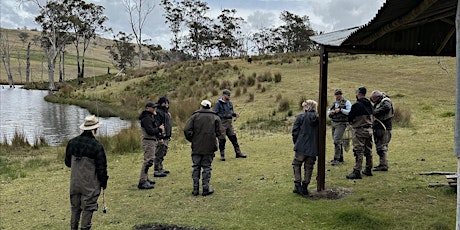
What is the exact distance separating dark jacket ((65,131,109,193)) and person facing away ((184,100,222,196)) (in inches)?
88.8

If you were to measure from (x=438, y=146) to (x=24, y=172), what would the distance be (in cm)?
993

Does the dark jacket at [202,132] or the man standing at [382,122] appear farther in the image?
the man standing at [382,122]

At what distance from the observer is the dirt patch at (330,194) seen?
22.9 ft

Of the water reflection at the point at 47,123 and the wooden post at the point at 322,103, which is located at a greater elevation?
the wooden post at the point at 322,103

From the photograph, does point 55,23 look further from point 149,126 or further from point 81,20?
point 149,126

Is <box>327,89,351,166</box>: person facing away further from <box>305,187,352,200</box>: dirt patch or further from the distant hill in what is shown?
the distant hill

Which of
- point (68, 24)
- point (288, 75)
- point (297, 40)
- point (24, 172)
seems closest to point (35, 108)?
point (288, 75)

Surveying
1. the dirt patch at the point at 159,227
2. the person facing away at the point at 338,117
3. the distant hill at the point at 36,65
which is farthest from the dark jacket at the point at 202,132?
the distant hill at the point at 36,65

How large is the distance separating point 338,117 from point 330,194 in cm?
254

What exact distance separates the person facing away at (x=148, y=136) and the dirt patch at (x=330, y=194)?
2899 mm

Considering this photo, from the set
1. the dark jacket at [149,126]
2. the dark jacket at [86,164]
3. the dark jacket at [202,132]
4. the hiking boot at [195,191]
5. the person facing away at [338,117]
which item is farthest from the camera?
the person facing away at [338,117]

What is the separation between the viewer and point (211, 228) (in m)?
5.75

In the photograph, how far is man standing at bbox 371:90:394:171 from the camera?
8.39 m

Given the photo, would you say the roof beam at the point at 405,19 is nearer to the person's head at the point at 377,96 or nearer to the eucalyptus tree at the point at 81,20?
the person's head at the point at 377,96
